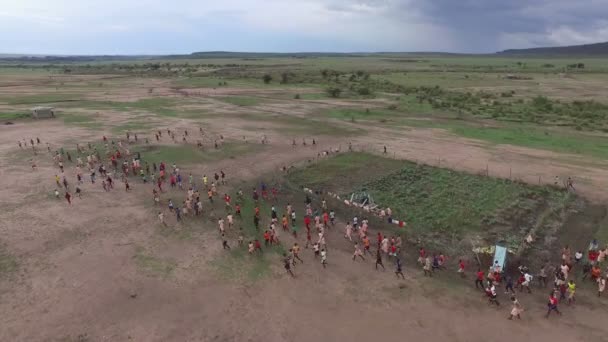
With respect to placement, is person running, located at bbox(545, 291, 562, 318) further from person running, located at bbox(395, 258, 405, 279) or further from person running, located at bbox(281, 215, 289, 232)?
person running, located at bbox(281, 215, 289, 232)

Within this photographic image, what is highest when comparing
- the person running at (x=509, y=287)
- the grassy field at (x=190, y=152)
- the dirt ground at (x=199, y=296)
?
the grassy field at (x=190, y=152)

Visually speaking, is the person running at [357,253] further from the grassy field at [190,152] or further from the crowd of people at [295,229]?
the grassy field at [190,152]

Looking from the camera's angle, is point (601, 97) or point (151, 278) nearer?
point (151, 278)

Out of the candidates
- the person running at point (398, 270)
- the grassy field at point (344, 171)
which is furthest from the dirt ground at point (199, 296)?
the grassy field at point (344, 171)

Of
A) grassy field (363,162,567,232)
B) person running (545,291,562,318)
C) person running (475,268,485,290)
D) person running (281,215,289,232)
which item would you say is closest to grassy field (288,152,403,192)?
grassy field (363,162,567,232)

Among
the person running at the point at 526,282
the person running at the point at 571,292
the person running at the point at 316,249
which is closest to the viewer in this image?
the person running at the point at 571,292

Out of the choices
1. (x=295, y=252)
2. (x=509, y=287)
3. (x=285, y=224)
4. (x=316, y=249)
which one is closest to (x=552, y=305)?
(x=509, y=287)

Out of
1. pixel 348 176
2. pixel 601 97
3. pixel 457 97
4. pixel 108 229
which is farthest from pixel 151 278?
pixel 601 97

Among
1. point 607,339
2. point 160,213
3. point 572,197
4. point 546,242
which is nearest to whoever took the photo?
point 607,339

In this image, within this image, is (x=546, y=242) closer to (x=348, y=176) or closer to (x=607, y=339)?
(x=607, y=339)
